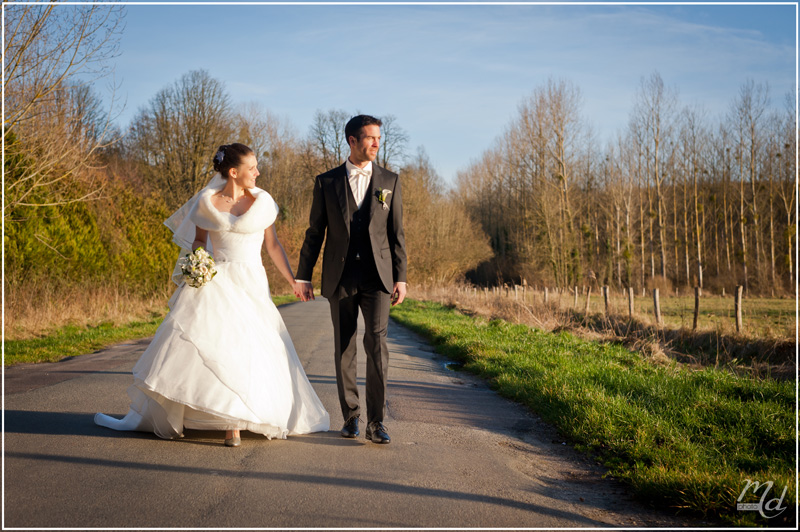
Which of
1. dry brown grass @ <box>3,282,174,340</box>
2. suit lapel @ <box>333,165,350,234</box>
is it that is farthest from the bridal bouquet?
dry brown grass @ <box>3,282,174,340</box>

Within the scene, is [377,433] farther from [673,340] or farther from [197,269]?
[673,340]

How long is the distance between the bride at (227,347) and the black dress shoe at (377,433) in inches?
18.9

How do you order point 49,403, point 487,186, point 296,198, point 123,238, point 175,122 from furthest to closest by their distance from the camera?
point 487,186
point 296,198
point 175,122
point 123,238
point 49,403

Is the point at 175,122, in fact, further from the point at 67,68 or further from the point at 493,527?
the point at 493,527

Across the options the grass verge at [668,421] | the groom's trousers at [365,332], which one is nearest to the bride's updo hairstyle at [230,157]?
the groom's trousers at [365,332]

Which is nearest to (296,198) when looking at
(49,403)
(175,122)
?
(175,122)

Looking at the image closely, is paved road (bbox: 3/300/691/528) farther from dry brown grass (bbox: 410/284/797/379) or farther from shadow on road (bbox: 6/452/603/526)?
dry brown grass (bbox: 410/284/797/379)

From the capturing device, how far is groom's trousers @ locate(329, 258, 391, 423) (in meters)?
5.30

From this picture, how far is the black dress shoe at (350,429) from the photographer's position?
5.34m

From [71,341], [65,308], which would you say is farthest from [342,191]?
[65,308]

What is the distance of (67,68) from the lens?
1253 centimetres

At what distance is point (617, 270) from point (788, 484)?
186 feet

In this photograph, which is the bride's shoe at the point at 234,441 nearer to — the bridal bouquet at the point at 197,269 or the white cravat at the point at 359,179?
the bridal bouquet at the point at 197,269

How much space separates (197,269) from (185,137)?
33817 mm
